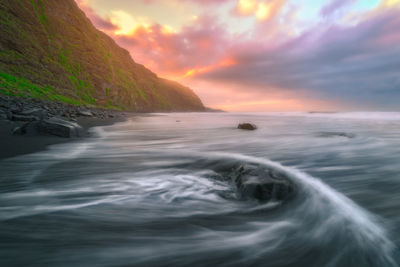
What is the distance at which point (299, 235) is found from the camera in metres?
2.51

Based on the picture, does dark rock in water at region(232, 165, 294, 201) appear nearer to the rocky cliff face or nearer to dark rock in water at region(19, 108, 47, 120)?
dark rock in water at region(19, 108, 47, 120)

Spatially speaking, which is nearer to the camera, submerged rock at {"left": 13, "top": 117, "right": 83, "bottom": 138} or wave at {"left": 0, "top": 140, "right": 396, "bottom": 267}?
wave at {"left": 0, "top": 140, "right": 396, "bottom": 267}

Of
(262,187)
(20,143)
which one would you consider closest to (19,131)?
(20,143)

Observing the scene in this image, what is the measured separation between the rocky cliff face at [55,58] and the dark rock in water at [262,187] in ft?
93.8

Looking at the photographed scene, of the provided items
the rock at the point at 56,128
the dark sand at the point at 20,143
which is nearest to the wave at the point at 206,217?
the dark sand at the point at 20,143

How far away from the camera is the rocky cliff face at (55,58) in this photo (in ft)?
111

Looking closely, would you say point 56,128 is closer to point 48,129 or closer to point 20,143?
point 48,129

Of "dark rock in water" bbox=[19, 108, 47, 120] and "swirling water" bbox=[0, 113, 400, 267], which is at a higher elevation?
"dark rock in water" bbox=[19, 108, 47, 120]

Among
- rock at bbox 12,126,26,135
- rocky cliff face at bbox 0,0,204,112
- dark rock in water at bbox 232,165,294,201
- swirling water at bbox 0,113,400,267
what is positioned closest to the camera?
swirling water at bbox 0,113,400,267

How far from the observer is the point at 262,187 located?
131 inches

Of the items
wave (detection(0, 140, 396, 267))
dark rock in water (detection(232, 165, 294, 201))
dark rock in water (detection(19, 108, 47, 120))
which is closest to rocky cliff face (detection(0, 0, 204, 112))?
dark rock in water (detection(19, 108, 47, 120))

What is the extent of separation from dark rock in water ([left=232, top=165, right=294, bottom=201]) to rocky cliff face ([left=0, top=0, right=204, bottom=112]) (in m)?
28.6

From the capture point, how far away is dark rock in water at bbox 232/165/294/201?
330 cm

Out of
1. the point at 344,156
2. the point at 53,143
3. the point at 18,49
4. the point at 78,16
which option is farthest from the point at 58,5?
the point at 344,156
